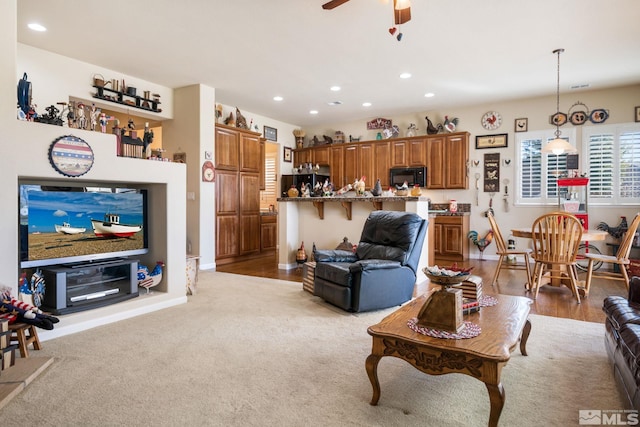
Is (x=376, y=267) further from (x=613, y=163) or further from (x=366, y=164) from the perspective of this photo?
(x=613, y=163)

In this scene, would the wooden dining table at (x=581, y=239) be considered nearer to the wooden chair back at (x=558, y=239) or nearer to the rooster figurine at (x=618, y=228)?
the wooden chair back at (x=558, y=239)

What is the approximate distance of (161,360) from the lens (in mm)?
2492

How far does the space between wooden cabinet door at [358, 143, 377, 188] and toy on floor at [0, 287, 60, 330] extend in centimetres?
645

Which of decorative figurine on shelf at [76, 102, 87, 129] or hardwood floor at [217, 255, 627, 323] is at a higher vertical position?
decorative figurine on shelf at [76, 102, 87, 129]

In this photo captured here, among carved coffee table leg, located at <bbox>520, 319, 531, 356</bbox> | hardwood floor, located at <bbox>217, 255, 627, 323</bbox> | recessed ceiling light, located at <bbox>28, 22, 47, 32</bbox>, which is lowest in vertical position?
hardwood floor, located at <bbox>217, 255, 627, 323</bbox>

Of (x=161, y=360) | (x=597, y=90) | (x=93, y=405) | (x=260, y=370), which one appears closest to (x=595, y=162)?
(x=597, y=90)

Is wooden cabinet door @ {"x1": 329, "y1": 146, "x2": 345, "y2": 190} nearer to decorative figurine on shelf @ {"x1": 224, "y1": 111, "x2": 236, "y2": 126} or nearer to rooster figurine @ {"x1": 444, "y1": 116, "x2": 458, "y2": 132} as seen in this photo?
rooster figurine @ {"x1": 444, "y1": 116, "x2": 458, "y2": 132}

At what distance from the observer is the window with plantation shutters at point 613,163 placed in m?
5.98

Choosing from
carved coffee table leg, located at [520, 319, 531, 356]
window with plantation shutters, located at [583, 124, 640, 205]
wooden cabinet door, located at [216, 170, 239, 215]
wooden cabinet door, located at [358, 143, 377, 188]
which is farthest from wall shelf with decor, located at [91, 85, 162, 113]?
window with plantation shutters, located at [583, 124, 640, 205]

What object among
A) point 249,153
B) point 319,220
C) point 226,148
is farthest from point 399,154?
point 226,148

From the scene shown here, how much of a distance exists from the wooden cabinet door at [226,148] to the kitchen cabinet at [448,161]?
375 cm

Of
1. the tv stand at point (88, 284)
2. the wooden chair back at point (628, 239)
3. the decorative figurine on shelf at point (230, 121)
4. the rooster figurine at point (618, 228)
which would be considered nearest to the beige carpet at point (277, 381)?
the tv stand at point (88, 284)

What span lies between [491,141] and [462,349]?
6281 mm

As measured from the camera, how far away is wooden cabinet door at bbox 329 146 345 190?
27.6ft
